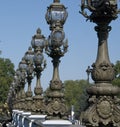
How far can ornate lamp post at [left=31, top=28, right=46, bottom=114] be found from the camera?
19.0m

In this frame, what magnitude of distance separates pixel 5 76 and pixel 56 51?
108509mm

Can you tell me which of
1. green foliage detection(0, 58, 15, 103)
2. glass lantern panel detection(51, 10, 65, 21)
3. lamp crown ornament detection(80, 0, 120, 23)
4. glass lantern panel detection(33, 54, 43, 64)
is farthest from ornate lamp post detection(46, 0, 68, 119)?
green foliage detection(0, 58, 15, 103)

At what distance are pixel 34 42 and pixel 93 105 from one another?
11.1 meters

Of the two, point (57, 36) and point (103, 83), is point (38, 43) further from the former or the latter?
point (103, 83)

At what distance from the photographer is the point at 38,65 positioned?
19062 mm

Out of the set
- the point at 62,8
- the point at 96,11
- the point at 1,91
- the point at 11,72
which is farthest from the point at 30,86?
the point at 11,72

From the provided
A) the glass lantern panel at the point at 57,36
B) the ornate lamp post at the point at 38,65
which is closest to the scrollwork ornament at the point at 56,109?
the glass lantern panel at the point at 57,36

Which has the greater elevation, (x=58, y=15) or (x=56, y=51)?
(x=58, y=15)

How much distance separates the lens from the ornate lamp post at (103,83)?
8320mm

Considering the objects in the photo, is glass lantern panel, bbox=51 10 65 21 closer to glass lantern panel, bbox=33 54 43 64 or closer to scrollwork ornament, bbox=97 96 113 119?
glass lantern panel, bbox=33 54 43 64

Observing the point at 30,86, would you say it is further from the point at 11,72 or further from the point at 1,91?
the point at 11,72

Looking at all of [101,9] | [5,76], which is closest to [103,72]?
[101,9]

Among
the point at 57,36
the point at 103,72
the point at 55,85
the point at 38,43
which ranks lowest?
the point at 103,72

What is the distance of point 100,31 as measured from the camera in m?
8.65
